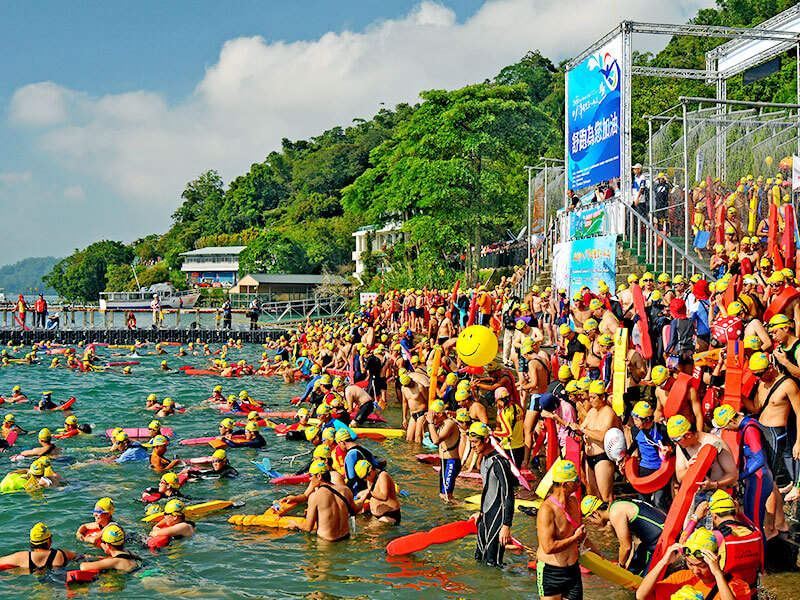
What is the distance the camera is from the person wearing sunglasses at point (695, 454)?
5945mm

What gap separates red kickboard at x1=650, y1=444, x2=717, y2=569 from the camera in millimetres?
5820

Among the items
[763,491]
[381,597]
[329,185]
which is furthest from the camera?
[329,185]

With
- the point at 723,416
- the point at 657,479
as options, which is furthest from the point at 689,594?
the point at 657,479

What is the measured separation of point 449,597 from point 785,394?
3832 mm

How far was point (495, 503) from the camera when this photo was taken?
284 inches

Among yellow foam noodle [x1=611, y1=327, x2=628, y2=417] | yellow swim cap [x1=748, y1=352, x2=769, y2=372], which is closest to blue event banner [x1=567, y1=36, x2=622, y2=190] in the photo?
yellow foam noodle [x1=611, y1=327, x2=628, y2=417]

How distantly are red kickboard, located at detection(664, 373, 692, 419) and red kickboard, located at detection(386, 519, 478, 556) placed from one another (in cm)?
255

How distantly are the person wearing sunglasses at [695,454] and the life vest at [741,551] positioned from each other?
81cm

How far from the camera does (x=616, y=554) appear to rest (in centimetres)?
762

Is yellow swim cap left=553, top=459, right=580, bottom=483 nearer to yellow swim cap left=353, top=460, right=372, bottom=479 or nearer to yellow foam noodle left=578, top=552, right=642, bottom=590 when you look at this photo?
yellow foam noodle left=578, top=552, right=642, bottom=590

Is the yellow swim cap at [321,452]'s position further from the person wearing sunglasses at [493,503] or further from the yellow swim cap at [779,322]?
the yellow swim cap at [779,322]

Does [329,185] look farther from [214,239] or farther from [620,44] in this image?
[620,44]

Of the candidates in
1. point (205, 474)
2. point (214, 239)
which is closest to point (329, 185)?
point (214, 239)

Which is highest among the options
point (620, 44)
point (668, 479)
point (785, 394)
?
point (620, 44)
